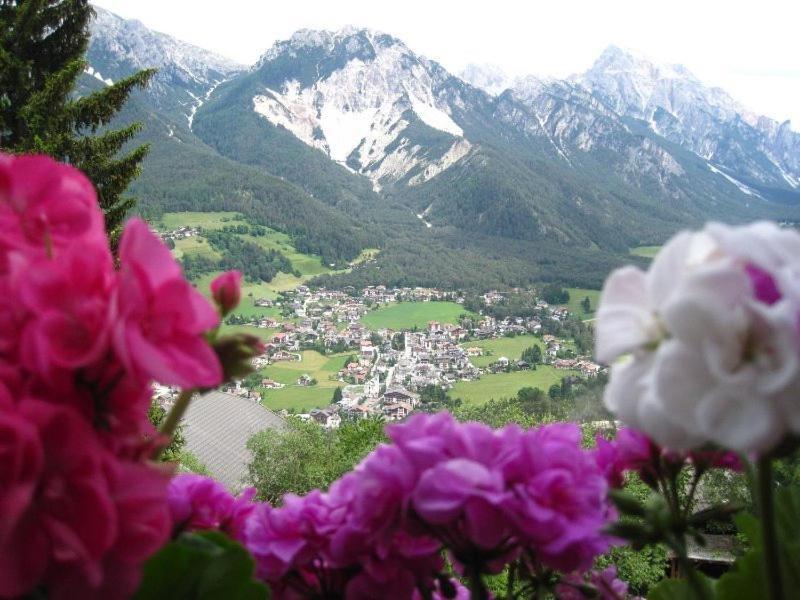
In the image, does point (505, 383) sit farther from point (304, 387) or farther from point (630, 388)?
point (630, 388)

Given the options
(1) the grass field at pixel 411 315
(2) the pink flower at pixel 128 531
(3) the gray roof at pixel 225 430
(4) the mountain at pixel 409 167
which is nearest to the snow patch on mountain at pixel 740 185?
(4) the mountain at pixel 409 167

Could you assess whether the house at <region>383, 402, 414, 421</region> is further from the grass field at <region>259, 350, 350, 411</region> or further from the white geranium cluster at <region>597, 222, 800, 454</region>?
the white geranium cluster at <region>597, 222, 800, 454</region>

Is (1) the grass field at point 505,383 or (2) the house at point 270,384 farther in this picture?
(2) the house at point 270,384

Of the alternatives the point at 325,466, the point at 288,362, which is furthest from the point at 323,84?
the point at 325,466

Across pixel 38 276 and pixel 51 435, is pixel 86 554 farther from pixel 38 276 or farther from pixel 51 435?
pixel 38 276

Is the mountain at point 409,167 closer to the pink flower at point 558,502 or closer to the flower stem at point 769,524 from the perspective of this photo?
the pink flower at point 558,502

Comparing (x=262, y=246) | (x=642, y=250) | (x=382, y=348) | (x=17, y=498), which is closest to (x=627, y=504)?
(x=17, y=498)
